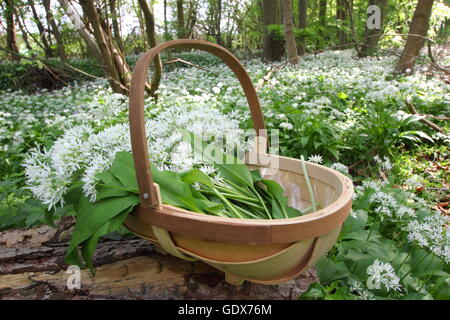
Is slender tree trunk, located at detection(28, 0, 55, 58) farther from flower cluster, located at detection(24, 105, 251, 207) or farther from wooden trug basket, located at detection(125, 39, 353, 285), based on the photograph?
wooden trug basket, located at detection(125, 39, 353, 285)

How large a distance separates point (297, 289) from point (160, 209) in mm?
653

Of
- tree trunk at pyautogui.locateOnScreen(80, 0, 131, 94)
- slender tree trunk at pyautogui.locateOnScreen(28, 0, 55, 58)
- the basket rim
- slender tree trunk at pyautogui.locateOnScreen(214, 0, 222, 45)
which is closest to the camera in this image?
the basket rim

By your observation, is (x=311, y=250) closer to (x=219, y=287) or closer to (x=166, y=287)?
(x=219, y=287)

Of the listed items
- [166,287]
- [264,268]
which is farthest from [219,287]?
[264,268]

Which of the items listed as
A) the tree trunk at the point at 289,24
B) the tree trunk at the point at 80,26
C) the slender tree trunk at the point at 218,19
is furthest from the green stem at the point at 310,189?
the slender tree trunk at the point at 218,19

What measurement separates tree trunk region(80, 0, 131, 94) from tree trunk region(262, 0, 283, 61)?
552cm

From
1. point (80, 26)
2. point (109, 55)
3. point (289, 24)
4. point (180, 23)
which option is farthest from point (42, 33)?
point (180, 23)

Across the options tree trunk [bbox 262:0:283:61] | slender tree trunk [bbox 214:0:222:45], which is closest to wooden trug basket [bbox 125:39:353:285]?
tree trunk [bbox 262:0:283:61]

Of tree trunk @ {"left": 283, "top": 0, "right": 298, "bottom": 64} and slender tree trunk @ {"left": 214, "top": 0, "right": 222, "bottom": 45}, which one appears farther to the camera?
slender tree trunk @ {"left": 214, "top": 0, "right": 222, "bottom": 45}

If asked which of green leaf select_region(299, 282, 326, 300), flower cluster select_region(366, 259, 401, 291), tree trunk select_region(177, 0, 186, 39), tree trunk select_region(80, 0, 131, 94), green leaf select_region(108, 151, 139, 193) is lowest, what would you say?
green leaf select_region(299, 282, 326, 300)

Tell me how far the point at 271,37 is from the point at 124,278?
8718mm

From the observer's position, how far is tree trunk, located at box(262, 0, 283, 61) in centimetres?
864

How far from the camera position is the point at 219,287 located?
1.24 meters

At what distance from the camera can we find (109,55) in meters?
3.82
